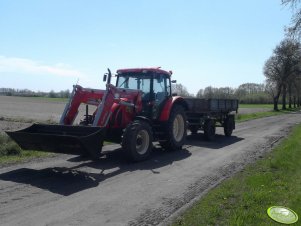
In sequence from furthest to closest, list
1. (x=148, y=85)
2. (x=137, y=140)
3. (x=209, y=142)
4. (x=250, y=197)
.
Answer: (x=209, y=142), (x=148, y=85), (x=137, y=140), (x=250, y=197)

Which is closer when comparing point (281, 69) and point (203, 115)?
point (203, 115)

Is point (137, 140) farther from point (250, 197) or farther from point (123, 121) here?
point (250, 197)

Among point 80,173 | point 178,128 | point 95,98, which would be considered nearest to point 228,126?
point 178,128

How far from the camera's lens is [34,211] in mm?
5648

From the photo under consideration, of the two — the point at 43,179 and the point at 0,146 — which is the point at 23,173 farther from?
the point at 0,146

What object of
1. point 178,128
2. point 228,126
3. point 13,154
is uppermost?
point 178,128

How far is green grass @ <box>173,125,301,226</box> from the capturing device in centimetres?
549

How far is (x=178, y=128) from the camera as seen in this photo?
12.8m

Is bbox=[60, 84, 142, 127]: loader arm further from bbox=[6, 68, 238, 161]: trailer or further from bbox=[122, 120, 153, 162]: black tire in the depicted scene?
bbox=[122, 120, 153, 162]: black tire

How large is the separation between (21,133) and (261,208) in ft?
18.2

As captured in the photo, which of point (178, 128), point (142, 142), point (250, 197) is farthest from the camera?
point (178, 128)

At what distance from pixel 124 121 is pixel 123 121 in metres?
0.04

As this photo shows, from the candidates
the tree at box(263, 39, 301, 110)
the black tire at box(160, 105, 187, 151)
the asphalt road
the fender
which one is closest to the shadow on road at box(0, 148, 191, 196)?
the asphalt road

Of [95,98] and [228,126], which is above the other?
[95,98]
